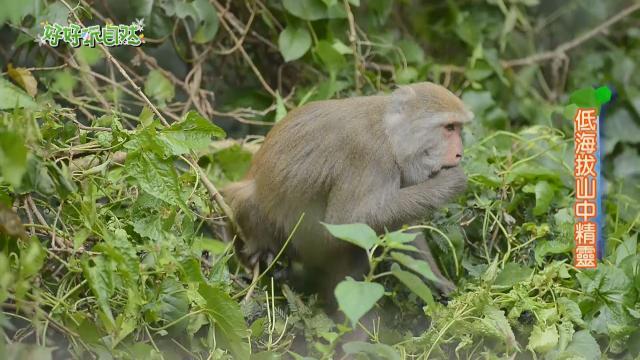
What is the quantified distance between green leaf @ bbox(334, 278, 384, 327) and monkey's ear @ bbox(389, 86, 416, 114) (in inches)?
80.8

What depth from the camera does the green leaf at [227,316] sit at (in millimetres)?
4164

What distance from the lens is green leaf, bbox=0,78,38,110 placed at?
418cm

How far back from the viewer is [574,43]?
8.39 m

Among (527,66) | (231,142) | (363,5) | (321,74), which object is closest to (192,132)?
Answer: (231,142)

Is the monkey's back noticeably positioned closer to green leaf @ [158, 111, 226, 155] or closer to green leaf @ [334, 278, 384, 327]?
green leaf @ [158, 111, 226, 155]

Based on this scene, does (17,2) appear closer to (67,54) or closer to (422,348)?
(67,54)

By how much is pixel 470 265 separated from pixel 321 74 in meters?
2.16

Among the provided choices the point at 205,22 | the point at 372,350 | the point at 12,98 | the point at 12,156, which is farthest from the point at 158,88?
the point at 372,350

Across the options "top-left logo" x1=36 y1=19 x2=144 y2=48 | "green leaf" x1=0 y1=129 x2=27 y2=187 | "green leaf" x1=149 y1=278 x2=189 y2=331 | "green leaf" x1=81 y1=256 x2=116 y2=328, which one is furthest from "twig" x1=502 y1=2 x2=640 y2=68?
"green leaf" x1=0 y1=129 x2=27 y2=187

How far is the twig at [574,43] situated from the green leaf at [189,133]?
4446 millimetres

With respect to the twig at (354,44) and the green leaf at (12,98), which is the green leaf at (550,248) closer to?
the twig at (354,44)

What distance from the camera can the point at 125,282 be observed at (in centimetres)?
395

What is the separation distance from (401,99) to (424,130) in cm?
24

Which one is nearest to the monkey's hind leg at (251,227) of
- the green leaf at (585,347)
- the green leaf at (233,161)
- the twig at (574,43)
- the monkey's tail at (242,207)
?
the monkey's tail at (242,207)
